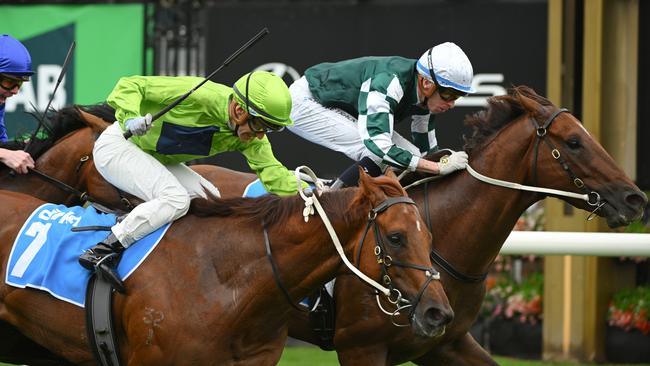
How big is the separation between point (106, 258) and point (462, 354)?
5.91 feet

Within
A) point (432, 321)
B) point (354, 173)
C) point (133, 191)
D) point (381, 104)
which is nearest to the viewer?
point (432, 321)

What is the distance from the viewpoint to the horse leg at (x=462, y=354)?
573cm

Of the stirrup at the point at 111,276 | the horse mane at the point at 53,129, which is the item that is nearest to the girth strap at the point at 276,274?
the stirrup at the point at 111,276

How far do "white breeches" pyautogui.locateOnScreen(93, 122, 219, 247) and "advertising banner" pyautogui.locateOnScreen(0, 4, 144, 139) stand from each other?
3.16 meters

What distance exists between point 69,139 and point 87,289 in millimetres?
1583

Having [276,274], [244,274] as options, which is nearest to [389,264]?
[276,274]

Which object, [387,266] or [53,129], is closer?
[387,266]

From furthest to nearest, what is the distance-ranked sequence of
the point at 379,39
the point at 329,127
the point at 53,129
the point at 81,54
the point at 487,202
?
the point at 81,54, the point at 379,39, the point at 53,129, the point at 329,127, the point at 487,202

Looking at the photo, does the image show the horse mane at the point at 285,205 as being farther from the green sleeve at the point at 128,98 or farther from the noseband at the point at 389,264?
the green sleeve at the point at 128,98

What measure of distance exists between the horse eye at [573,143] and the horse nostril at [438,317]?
1363 millimetres

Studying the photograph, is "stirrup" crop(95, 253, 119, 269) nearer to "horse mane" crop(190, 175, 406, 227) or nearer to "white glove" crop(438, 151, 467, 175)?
"horse mane" crop(190, 175, 406, 227)

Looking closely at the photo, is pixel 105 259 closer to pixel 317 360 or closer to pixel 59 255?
pixel 59 255

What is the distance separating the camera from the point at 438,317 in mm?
4344

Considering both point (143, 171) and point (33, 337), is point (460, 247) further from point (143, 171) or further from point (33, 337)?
point (33, 337)
